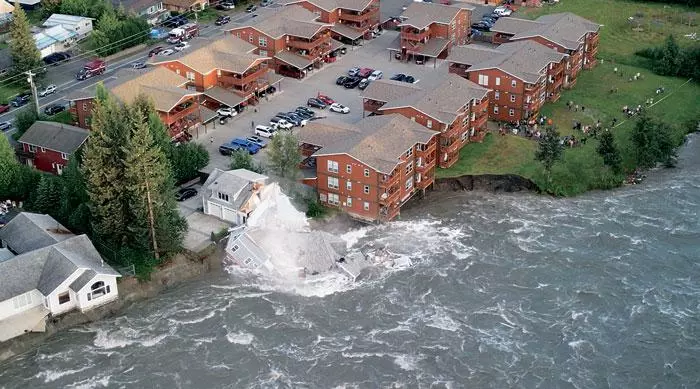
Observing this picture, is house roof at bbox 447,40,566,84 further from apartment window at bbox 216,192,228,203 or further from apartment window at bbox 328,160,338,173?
apartment window at bbox 216,192,228,203

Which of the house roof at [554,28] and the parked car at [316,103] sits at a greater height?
the house roof at [554,28]

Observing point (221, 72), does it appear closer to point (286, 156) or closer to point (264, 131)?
point (264, 131)

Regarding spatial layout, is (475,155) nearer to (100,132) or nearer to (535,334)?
(535,334)

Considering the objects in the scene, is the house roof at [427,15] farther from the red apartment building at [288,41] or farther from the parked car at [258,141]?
the parked car at [258,141]

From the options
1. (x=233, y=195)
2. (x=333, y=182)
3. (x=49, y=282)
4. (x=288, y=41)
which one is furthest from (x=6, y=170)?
(x=288, y=41)

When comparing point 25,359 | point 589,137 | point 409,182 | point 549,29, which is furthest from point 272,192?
point 549,29

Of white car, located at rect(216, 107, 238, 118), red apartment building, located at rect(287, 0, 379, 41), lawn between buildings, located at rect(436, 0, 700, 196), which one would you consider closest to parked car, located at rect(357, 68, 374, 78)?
red apartment building, located at rect(287, 0, 379, 41)

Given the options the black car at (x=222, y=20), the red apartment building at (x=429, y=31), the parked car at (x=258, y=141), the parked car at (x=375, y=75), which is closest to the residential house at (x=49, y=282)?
the parked car at (x=258, y=141)
